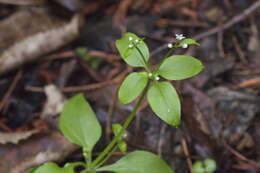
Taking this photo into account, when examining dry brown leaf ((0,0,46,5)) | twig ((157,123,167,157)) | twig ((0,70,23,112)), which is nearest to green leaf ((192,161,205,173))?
twig ((157,123,167,157))

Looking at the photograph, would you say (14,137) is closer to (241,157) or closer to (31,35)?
(31,35)

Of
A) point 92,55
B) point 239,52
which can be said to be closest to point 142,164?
point 92,55

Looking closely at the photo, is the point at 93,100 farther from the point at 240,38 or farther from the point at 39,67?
the point at 240,38

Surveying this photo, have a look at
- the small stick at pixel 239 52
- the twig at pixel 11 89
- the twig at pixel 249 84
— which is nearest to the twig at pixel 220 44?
the small stick at pixel 239 52

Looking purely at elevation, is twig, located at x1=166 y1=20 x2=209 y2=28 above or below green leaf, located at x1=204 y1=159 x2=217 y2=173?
above

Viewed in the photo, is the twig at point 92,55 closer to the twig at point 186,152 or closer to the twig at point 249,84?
the twig at point 186,152

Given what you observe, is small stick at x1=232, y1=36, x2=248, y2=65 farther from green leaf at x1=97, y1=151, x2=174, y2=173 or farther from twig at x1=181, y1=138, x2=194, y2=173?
green leaf at x1=97, y1=151, x2=174, y2=173

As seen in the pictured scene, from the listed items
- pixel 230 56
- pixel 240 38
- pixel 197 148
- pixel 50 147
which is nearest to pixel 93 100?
pixel 50 147
